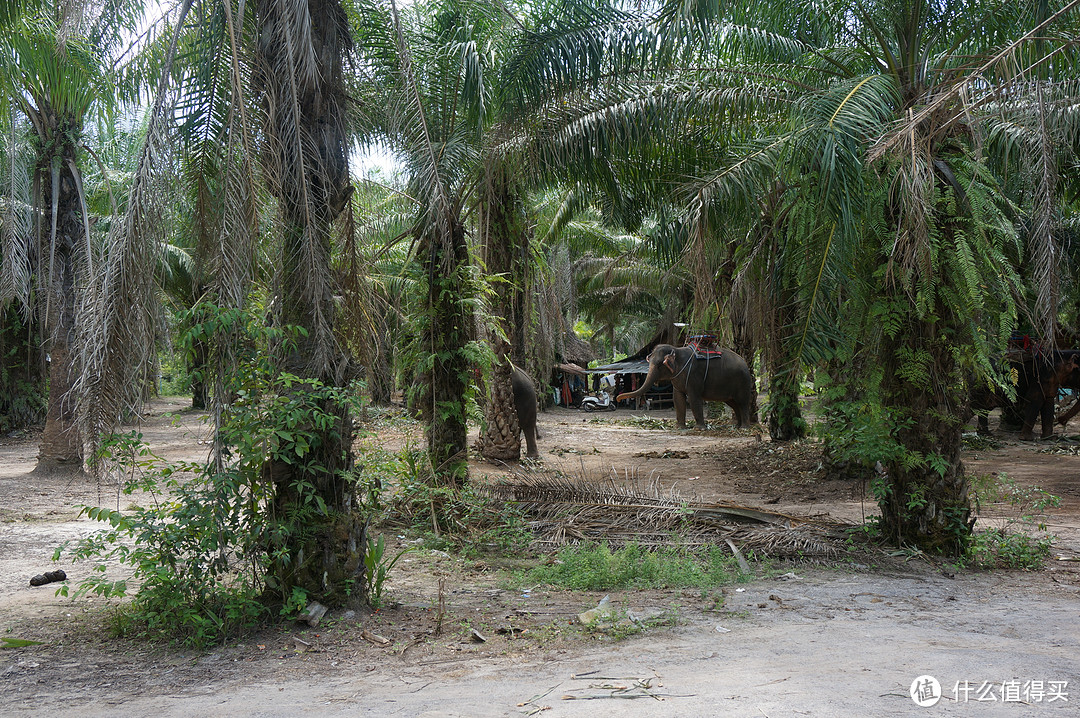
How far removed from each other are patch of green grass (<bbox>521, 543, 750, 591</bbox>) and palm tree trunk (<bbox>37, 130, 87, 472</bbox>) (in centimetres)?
888

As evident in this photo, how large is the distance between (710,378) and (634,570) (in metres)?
13.1

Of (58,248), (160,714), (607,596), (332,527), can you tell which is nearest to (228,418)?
(332,527)

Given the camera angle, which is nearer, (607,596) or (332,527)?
(332,527)

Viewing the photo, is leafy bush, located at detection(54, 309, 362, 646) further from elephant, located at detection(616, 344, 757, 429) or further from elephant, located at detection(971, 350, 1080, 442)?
elephant, located at detection(971, 350, 1080, 442)

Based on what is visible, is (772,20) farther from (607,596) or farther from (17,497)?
(17,497)

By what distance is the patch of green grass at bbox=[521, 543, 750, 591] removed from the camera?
232 inches

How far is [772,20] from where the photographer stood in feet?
28.7

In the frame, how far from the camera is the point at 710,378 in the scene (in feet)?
61.4

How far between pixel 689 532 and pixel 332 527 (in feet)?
10.4

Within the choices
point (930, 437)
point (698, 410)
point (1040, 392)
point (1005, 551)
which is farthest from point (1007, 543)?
point (698, 410)

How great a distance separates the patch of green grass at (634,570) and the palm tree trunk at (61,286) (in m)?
8.88

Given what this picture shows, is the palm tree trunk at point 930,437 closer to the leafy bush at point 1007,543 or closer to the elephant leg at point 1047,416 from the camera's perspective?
the leafy bush at point 1007,543

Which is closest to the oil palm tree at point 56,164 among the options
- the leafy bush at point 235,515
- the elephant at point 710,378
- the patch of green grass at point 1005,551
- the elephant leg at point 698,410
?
the leafy bush at point 235,515

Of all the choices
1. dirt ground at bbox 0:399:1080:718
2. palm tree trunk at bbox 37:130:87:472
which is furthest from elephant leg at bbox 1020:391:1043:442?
palm tree trunk at bbox 37:130:87:472
